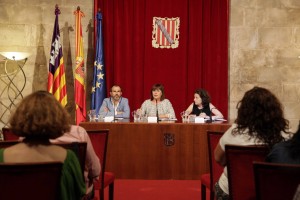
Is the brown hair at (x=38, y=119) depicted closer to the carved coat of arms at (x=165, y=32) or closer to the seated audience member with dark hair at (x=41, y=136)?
the seated audience member with dark hair at (x=41, y=136)

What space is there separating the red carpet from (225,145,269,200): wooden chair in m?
2.00

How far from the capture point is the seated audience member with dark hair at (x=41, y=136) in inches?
87.4

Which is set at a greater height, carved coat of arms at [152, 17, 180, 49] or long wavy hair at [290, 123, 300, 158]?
carved coat of arms at [152, 17, 180, 49]

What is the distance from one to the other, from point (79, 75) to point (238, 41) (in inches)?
112

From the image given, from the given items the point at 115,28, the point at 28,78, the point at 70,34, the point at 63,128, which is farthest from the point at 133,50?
the point at 63,128

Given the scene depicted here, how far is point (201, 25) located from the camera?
8.09 meters

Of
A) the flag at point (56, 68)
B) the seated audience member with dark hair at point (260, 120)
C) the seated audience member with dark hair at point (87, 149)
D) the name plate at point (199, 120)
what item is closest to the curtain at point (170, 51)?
the flag at point (56, 68)

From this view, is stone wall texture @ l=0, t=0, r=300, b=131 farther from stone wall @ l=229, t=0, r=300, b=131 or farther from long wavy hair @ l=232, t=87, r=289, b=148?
long wavy hair @ l=232, t=87, r=289, b=148

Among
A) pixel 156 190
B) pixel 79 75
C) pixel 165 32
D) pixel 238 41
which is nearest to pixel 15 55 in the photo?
pixel 79 75

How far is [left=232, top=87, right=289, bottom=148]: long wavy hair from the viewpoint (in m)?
2.92

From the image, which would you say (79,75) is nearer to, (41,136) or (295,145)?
(41,136)

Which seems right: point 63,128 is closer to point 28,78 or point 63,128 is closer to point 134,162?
point 134,162

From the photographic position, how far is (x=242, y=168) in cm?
292

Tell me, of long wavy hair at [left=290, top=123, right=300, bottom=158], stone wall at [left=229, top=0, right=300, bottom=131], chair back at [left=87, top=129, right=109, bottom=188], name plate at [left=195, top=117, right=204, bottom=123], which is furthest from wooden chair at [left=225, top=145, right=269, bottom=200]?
stone wall at [left=229, top=0, right=300, bottom=131]
